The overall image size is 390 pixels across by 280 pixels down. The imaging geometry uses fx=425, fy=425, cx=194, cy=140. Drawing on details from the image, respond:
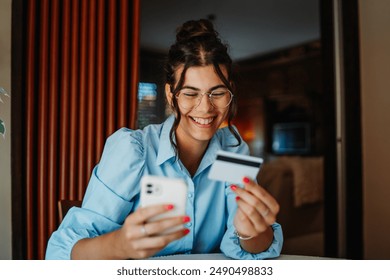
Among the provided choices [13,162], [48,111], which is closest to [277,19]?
[48,111]

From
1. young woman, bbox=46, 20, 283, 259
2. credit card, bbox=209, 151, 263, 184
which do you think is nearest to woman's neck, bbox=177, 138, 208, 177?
young woman, bbox=46, 20, 283, 259

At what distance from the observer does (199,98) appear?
882mm

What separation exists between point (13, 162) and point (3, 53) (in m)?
0.27

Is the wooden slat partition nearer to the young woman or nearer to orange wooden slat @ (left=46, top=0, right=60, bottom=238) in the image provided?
orange wooden slat @ (left=46, top=0, right=60, bottom=238)

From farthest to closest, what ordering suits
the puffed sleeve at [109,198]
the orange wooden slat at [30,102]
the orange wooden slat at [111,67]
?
1. the orange wooden slat at [111,67]
2. the orange wooden slat at [30,102]
3. the puffed sleeve at [109,198]

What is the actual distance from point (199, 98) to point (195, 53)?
0.30ft

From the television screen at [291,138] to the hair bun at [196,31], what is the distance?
3.76 m

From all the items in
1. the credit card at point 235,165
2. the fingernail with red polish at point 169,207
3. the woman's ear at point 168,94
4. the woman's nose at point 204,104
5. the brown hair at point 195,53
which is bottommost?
the fingernail with red polish at point 169,207

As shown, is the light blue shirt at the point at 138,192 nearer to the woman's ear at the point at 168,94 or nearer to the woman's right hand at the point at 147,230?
the woman's ear at the point at 168,94

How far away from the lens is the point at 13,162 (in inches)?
41.8

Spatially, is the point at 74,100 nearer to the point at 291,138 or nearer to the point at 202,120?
the point at 202,120

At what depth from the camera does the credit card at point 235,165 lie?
28.1 inches

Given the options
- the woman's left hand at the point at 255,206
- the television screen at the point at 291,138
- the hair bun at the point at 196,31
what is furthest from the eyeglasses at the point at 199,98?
the television screen at the point at 291,138

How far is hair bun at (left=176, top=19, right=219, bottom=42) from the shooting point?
0.89m
